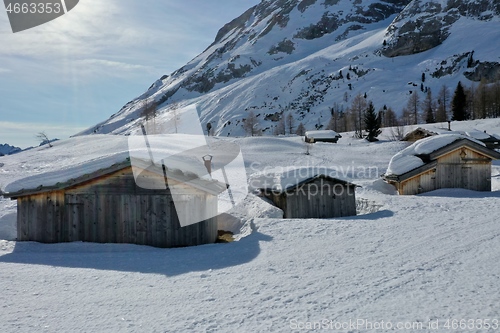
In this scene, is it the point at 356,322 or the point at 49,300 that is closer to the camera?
the point at 356,322

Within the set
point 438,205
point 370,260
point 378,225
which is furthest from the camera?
point 438,205

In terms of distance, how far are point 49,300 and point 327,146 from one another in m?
49.6

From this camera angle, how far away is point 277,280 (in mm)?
7051

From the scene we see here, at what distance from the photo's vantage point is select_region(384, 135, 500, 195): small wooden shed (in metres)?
21.8

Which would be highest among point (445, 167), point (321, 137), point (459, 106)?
point (459, 106)

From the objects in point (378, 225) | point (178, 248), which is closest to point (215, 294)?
point (178, 248)

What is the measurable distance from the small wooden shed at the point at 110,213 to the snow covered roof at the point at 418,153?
15.6m

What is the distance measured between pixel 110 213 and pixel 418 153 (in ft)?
64.4

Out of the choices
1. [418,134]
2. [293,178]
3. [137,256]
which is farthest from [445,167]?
[418,134]

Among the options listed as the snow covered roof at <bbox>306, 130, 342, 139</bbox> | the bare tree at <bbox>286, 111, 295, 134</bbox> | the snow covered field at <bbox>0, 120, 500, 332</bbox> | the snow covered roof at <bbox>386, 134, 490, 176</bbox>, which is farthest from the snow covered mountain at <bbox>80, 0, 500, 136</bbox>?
the snow covered field at <bbox>0, 120, 500, 332</bbox>

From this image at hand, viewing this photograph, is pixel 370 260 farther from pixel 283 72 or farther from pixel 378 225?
pixel 283 72

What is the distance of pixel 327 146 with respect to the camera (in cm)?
5303

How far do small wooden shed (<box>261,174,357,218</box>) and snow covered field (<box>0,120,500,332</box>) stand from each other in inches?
132

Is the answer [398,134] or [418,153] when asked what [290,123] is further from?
[418,153]
